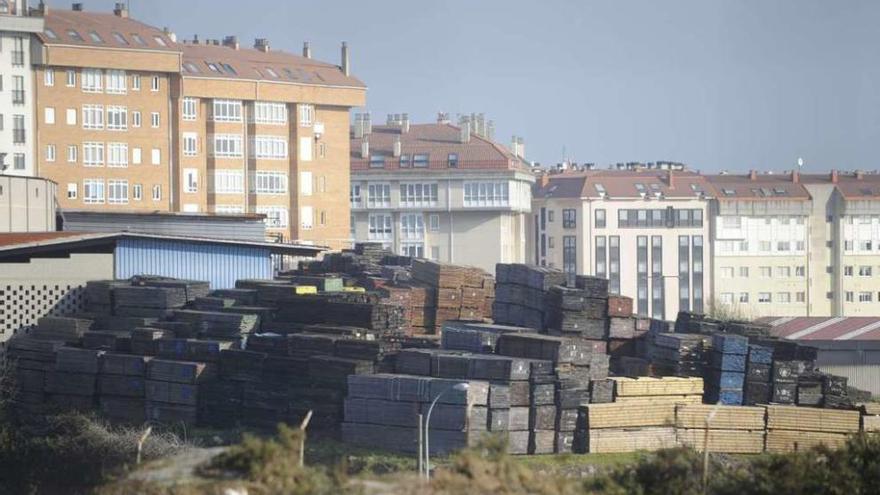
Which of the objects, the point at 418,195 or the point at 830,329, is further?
the point at 418,195

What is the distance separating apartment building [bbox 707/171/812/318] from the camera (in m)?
113

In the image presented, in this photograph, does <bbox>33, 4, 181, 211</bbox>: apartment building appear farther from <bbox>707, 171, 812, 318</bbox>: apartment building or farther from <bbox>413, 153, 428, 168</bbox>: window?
<bbox>707, 171, 812, 318</bbox>: apartment building

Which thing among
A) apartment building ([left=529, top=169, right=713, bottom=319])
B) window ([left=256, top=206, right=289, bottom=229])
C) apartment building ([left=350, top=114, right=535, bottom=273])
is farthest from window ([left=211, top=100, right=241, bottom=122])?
apartment building ([left=529, top=169, right=713, bottom=319])

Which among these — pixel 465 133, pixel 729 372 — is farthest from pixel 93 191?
pixel 729 372

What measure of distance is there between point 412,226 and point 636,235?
15.7m

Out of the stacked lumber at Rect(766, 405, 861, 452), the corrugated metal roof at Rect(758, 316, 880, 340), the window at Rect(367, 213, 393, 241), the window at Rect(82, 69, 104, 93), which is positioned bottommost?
the stacked lumber at Rect(766, 405, 861, 452)

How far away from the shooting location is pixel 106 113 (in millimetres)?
72625

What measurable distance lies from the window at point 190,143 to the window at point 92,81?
16.0 ft

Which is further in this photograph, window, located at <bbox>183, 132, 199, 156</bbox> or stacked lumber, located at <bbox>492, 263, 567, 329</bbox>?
window, located at <bbox>183, 132, 199, 156</bbox>

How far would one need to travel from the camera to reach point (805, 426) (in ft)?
119

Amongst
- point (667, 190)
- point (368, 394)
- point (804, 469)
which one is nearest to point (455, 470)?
point (804, 469)

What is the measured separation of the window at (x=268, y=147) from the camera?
79375 mm

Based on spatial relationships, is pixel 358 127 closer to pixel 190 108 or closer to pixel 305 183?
pixel 305 183

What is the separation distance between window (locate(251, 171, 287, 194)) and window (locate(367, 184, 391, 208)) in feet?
77.1
